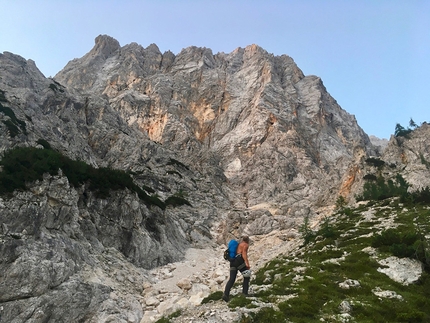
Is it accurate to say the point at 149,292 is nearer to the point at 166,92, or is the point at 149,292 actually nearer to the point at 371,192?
the point at 371,192

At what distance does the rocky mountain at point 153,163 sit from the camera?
63.7ft

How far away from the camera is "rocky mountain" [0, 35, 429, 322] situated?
1941 centimetres

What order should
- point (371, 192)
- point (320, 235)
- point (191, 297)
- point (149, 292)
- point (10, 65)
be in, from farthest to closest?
point (10, 65) → point (371, 192) → point (320, 235) → point (149, 292) → point (191, 297)

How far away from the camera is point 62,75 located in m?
161

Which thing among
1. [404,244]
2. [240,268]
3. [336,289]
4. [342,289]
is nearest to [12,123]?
[240,268]

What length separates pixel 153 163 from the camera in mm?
82562

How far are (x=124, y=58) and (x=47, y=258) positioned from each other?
537 ft

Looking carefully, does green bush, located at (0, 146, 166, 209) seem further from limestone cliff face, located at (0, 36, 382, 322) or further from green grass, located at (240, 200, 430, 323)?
green grass, located at (240, 200, 430, 323)

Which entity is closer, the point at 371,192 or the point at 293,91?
the point at 371,192

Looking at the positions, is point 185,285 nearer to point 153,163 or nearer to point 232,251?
point 232,251

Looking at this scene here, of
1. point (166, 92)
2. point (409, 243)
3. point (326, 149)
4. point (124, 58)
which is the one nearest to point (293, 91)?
point (326, 149)

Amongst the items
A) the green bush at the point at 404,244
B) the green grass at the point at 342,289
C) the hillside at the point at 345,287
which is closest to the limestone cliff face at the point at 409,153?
the green grass at the point at 342,289

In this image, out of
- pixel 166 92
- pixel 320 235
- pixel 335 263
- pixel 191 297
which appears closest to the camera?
pixel 335 263

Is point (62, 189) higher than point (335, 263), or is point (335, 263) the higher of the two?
point (62, 189)
